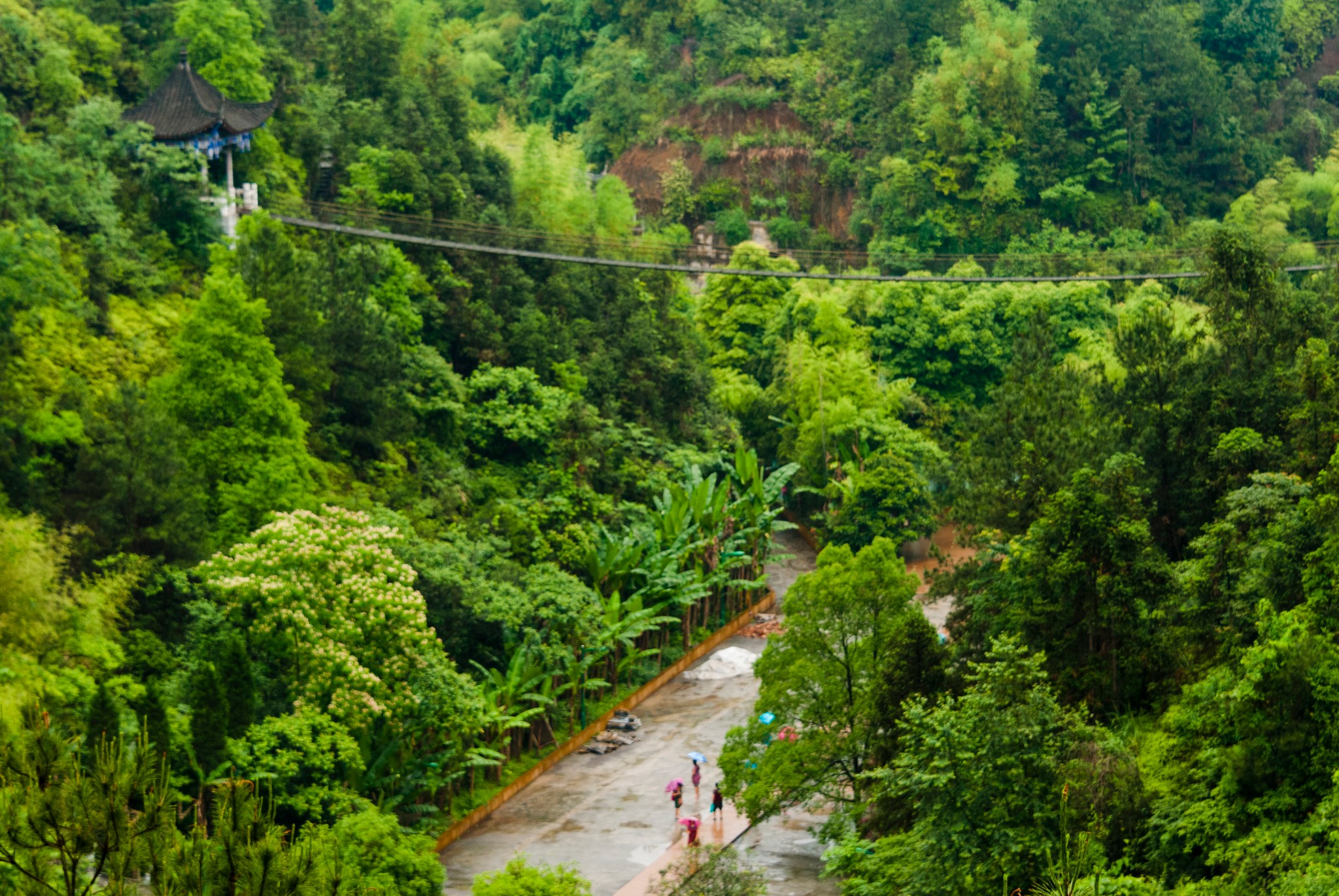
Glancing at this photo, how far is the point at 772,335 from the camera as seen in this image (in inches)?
2023

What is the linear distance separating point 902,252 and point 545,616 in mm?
37906

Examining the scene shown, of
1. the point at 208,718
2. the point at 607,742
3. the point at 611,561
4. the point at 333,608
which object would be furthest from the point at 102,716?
the point at 611,561

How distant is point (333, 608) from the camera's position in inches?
937

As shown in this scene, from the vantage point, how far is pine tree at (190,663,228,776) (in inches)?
866

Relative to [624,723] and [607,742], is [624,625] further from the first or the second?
[607,742]

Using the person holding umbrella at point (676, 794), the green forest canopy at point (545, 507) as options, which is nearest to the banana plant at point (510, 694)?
the green forest canopy at point (545, 507)

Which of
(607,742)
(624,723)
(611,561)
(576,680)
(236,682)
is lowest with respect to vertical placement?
(607,742)

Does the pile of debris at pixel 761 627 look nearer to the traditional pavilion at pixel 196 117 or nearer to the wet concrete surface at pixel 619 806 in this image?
the wet concrete surface at pixel 619 806

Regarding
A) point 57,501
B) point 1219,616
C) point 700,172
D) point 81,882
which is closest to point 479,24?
point 700,172

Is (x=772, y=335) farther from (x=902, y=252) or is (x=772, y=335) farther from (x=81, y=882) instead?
(x=81, y=882)

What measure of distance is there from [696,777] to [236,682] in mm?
8912

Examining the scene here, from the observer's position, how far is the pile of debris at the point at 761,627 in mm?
37438

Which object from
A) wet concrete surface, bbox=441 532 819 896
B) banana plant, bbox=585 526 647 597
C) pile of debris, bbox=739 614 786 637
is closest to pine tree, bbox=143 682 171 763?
wet concrete surface, bbox=441 532 819 896

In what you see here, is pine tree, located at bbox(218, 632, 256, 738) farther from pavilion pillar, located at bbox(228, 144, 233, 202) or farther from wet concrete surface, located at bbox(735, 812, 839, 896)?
pavilion pillar, located at bbox(228, 144, 233, 202)
